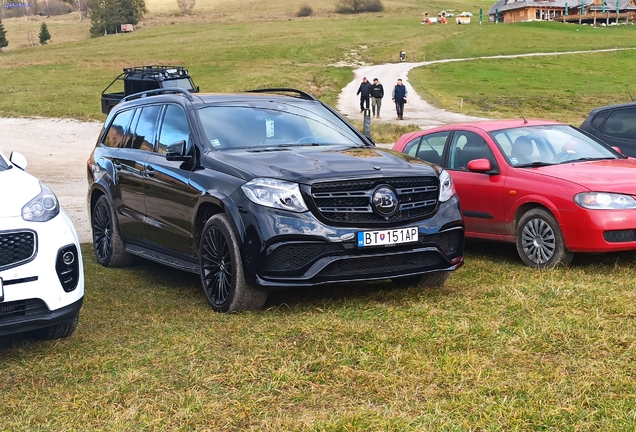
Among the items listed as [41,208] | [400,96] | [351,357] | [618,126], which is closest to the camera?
[351,357]

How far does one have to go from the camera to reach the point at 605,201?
24.9ft

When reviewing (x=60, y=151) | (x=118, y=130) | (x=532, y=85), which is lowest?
(x=532, y=85)

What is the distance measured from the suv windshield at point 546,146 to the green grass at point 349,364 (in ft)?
6.29

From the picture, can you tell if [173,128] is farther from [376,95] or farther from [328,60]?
[328,60]

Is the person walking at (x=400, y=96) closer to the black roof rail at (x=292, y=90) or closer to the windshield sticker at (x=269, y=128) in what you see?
the black roof rail at (x=292, y=90)

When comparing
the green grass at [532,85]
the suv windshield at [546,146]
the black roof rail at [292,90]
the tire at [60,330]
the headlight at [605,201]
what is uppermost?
the black roof rail at [292,90]

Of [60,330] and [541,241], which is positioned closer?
[60,330]

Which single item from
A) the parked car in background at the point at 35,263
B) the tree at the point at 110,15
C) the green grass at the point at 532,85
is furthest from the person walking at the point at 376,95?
the tree at the point at 110,15

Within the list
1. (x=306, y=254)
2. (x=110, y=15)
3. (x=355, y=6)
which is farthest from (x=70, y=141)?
(x=355, y=6)

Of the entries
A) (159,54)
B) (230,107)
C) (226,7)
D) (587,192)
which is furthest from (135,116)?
(226,7)

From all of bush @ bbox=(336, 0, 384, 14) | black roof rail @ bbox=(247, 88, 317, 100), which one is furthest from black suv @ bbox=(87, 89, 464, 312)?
bush @ bbox=(336, 0, 384, 14)

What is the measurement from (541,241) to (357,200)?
102 inches

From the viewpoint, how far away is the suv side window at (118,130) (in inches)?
347

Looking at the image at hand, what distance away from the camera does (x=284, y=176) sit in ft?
20.1
